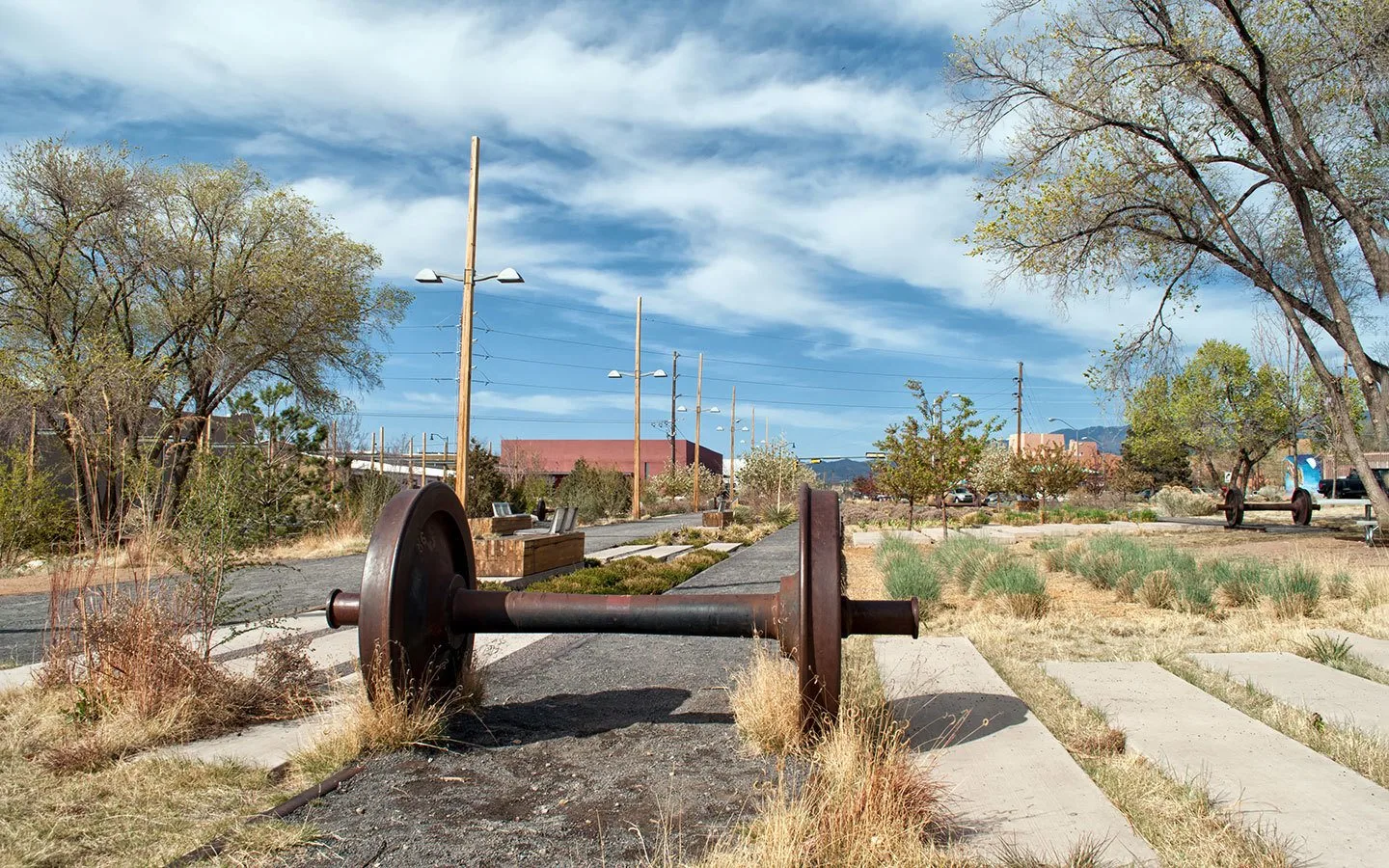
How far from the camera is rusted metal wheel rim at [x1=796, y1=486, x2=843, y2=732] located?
4.01m

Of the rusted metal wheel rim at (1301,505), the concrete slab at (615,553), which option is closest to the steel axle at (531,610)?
the concrete slab at (615,553)

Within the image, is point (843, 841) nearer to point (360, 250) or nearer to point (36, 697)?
point (36, 697)

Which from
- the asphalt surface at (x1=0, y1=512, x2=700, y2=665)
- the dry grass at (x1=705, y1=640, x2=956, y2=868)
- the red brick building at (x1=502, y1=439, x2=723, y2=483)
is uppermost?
the red brick building at (x1=502, y1=439, x2=723, y2=483)

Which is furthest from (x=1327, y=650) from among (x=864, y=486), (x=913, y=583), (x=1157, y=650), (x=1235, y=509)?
(x=864, y=486)

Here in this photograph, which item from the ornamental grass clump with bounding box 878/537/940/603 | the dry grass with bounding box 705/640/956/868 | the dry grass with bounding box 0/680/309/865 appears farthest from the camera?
the ornamental grass clump with bounding box 878/537/940/603

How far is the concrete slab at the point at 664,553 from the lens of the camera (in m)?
16.6

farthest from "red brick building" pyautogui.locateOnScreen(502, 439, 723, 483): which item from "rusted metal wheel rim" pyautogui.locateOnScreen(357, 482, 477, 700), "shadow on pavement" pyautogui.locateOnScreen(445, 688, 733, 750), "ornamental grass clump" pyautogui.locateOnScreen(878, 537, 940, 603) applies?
"rusted metal wheel rim" pyautogui.locateOnScreen(357, 482, 477, 700)

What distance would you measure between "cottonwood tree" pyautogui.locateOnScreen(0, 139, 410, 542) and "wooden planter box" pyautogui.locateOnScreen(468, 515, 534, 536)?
6096 millimetres

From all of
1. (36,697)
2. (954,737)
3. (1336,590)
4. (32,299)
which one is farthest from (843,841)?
(32,299)

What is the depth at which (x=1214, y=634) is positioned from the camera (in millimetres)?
8164

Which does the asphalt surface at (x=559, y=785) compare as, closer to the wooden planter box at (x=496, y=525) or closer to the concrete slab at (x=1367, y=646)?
the concrete slab at (x=1367, y=646)

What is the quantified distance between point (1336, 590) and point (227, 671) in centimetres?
1038

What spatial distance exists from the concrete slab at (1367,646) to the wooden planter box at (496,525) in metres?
8.42

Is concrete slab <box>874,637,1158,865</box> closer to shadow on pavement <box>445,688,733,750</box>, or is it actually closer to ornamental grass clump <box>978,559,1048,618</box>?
shadow on pavement <box>445,688,733,750</box>
